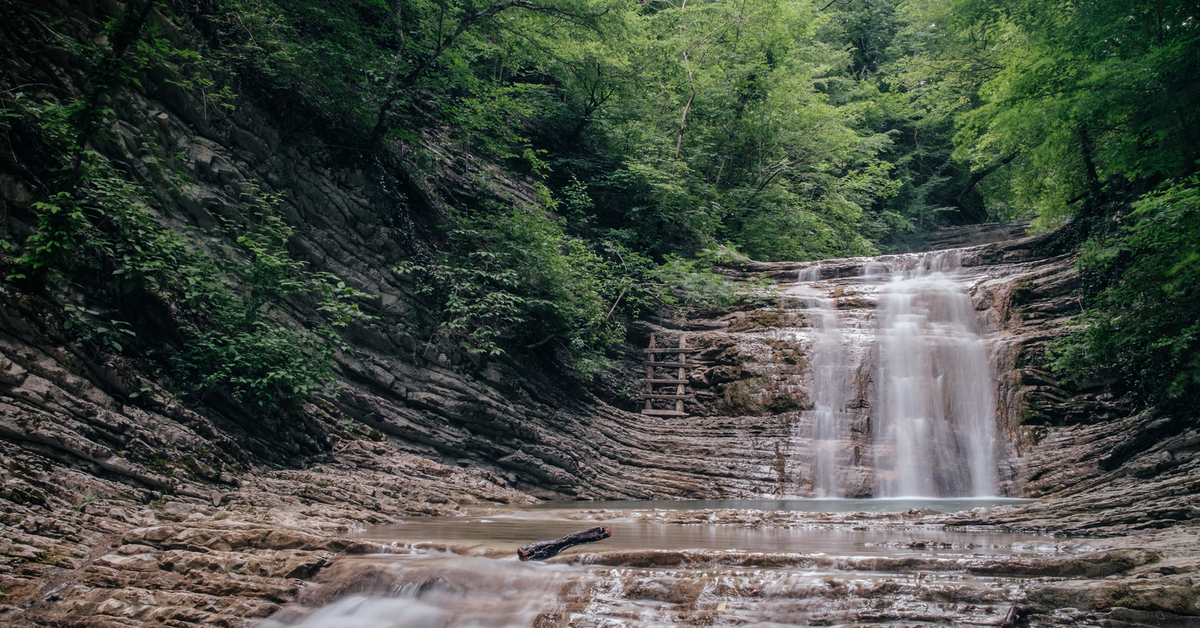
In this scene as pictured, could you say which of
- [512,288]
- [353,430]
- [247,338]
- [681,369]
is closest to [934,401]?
[681,369]

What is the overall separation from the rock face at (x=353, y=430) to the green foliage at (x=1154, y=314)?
0.77 metres

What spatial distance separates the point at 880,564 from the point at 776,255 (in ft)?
54.5

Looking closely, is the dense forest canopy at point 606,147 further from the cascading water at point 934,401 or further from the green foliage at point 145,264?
the cascading water at point 934,401

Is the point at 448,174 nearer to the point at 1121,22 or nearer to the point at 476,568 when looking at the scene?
the point at 476,568

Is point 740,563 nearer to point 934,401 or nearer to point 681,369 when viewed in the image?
point 934,401

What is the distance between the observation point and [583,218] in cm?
1639

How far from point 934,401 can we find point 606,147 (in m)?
10.9

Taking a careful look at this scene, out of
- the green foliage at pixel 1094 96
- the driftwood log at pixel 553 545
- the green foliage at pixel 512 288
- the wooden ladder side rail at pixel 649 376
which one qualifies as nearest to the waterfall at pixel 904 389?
the green foliage at pixel 1094 96

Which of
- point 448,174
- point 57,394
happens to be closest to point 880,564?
point 57,394

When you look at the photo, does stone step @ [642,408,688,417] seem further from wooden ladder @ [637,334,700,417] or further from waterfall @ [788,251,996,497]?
waterfall @ [788,251,996,497]

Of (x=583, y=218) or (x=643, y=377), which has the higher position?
(x=583, y=218)

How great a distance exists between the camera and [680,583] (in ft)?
13.0

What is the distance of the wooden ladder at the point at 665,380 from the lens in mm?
14083

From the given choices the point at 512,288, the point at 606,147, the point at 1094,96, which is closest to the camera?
the point at 1094,96
